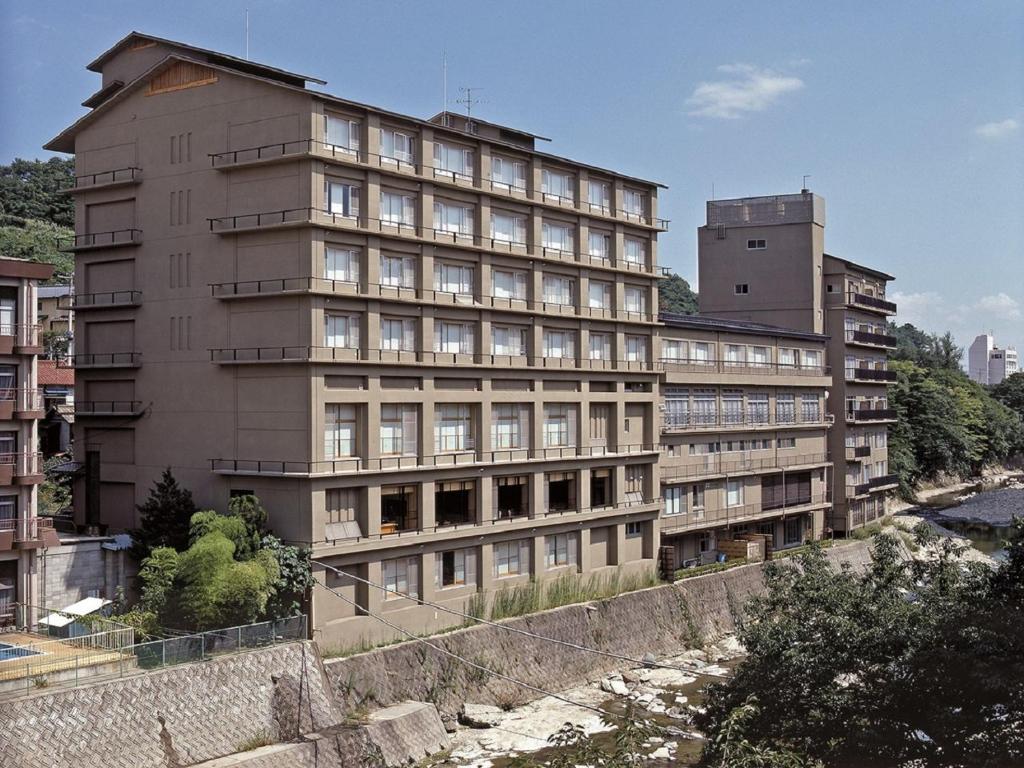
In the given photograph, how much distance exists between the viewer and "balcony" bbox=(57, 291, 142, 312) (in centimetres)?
3881

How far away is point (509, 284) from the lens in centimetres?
4278

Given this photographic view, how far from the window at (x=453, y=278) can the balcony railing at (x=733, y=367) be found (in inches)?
502

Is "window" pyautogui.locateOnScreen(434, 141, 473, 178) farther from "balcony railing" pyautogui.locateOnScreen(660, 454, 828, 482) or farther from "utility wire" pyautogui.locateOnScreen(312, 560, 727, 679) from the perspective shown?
"balcony railing" pyautogui.locateOnScreen(660, 454, 828, 482)

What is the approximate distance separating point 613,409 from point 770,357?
50.3 feet

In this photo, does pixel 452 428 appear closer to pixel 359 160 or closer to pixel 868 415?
pixel 359 160

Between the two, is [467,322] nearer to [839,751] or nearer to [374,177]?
[374,177]

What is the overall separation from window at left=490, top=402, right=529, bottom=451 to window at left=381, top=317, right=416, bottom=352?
490cm

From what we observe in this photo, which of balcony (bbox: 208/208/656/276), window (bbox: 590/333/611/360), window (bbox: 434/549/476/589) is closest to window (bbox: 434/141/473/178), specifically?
balcony (bbox: 208/208/656/276)

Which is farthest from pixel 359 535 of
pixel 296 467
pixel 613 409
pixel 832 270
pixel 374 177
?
pixel 832 270

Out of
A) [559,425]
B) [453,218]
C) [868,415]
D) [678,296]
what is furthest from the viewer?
[678,296]

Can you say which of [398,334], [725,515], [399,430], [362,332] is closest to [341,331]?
[362,332]

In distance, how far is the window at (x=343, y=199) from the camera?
3562cm

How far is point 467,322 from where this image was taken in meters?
40.7

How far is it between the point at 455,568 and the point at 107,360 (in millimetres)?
14883
